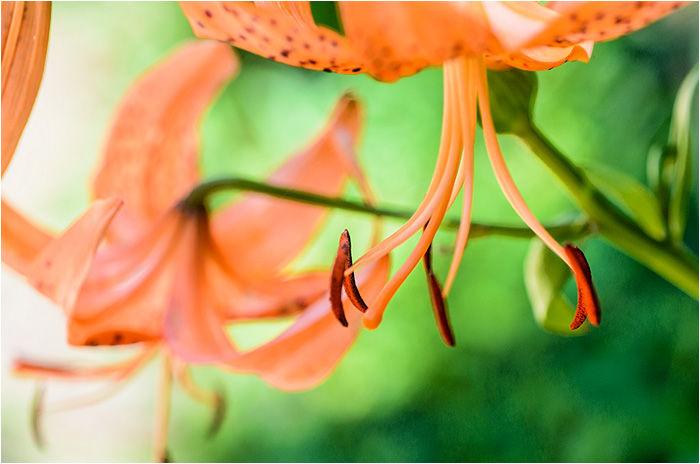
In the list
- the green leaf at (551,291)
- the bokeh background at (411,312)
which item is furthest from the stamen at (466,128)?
the bokeh background at (411,312)

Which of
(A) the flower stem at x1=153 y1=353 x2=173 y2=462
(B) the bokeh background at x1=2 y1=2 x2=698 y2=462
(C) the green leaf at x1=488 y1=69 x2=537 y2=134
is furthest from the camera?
(B) the bokeh background at x1=2 y1=2 x2=698 y2=462

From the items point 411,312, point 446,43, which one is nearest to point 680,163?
point 446,43

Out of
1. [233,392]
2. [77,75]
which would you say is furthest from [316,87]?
[233,392]

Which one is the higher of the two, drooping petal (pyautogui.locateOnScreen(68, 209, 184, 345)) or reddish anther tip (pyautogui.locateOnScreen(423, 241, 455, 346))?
drooping petal (pyautogui.locateOnScreen(68, 209, 184, 345))

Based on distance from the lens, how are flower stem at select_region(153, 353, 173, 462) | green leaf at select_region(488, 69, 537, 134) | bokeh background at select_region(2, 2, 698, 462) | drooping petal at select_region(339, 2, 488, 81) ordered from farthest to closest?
bokeh background at select_region(2, 2, 698, 462)
flower stem at select_region(153, 353, 173, 462)
green leaf at select_region(488, 69, 537, 134)
drooping petal at select_region(339, 2, 488, 81)

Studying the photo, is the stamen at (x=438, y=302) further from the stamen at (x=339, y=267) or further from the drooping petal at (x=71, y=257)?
the drooping petal at (x=71, y=257)

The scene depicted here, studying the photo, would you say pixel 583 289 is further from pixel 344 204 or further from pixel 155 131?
pixel 155 131

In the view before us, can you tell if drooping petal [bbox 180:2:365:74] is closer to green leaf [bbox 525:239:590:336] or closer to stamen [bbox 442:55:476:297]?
stamen [bbox 442:55:476:297]

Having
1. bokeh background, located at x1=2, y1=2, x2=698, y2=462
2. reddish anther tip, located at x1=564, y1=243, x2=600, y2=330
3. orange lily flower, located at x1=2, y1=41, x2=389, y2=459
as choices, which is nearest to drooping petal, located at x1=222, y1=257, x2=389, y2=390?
orange lily flower, located at x1=2, y1=41, x2=389, y2=459
